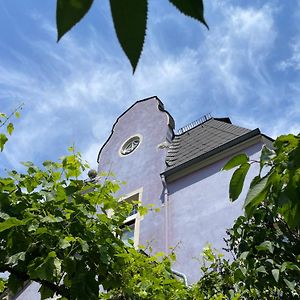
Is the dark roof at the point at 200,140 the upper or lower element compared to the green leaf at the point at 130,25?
upper

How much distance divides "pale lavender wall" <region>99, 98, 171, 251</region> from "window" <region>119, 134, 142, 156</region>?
121 millimetres

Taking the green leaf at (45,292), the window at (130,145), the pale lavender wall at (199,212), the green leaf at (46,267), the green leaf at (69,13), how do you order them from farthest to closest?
1. the window at (130,145)
2. the pale lavender wall at (199,212)
3. the green leaf at (45,292)
4. the green leaf at (46,267)
5. the green leaf at (69,13)

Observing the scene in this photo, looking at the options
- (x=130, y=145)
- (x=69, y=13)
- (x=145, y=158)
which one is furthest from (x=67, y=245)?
(x=130, y=145)

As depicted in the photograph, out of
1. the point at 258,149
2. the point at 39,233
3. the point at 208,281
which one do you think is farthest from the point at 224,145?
the point at 39,233

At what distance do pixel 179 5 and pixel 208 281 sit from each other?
5100 millimetres

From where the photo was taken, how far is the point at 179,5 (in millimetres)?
561

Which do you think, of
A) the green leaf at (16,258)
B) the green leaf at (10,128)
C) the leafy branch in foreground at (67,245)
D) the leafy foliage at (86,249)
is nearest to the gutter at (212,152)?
the leafy foliage at (86,249)

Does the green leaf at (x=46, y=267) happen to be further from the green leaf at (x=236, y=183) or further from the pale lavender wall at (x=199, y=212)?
the pale lavender wall at (x=199, y=212)

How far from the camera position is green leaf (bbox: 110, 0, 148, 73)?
541mm

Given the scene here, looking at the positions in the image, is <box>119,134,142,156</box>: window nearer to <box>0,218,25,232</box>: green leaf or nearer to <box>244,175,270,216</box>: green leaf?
<box>0,218,25,232</box>: green leaf

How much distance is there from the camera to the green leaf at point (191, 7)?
1.82 ft

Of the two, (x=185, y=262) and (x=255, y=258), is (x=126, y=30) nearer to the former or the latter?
(x=255, y=258)

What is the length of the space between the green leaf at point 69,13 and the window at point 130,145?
11465mm

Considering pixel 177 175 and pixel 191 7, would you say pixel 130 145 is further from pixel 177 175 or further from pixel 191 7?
pixel 191 7
